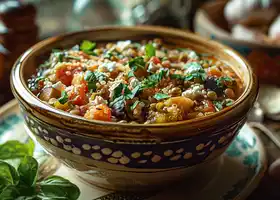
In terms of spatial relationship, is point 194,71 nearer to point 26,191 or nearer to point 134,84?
point 134,84

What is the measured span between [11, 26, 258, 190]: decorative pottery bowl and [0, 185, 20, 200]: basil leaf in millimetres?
138

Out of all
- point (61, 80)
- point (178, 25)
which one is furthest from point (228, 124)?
point (178, 25)

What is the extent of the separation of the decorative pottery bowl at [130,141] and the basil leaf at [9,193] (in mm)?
138

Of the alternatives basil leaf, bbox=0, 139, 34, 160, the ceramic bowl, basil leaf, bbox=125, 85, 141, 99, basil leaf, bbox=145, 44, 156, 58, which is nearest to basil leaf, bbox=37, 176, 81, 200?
basil leaf, bbox=0, 139, 34, 160

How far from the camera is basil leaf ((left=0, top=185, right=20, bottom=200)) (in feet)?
3.67

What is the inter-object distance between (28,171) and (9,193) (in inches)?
3.5

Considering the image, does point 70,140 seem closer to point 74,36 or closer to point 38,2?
point 74,36

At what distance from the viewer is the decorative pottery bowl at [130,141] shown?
1053mm

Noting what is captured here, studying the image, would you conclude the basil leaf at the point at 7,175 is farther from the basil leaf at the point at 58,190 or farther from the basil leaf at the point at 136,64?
the basil leaf at the point at 136,64

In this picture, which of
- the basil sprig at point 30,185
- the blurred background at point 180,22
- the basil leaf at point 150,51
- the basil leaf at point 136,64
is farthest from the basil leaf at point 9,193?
the blurred background at point 180,22

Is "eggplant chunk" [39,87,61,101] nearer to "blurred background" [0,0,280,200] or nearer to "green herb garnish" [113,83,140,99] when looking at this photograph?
"green herb garnish" [113,83,140,99]

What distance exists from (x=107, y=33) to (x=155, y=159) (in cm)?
65

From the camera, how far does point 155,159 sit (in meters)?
1.11

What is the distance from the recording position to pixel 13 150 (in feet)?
4.38
